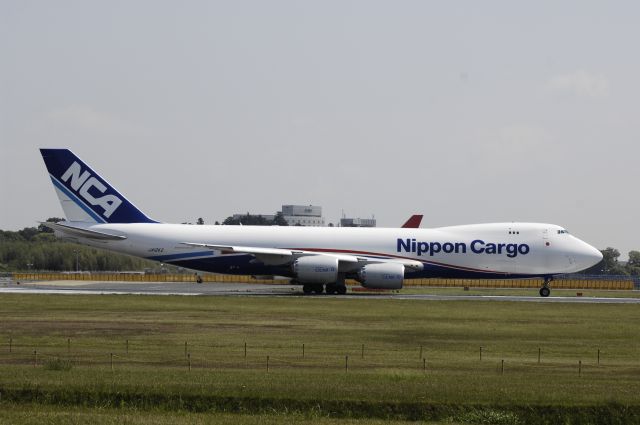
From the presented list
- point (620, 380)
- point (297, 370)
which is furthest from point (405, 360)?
point (620, 380)

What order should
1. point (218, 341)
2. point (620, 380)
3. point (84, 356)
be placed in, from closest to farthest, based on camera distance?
point (620, 380)
point (84, 356)
point (218, 341)

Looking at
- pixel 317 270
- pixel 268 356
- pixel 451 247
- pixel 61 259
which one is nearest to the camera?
pixel 268 356

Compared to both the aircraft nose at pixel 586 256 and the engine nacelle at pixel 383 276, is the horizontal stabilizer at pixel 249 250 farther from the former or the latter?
the aircraft nose at pixel 586 256

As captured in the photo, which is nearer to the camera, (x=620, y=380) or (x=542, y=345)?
(x=620, y=380)

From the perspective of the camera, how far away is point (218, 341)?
35000 millimetres

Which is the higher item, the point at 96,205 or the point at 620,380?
the point at 96,205

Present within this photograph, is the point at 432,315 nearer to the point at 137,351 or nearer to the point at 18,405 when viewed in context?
the point at 137,351

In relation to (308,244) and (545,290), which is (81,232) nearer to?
(308,244)

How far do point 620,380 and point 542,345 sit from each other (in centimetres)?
918

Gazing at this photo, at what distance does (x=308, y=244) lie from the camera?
68312 millimetres

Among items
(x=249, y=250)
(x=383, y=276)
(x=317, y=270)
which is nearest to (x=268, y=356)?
(x=317, y=270)

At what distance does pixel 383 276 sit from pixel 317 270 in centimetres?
450

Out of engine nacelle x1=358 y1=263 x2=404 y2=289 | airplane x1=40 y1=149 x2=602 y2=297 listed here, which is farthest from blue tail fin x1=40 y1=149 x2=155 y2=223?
engine nacelle x1=358 y1=263 x2=404 y2=289

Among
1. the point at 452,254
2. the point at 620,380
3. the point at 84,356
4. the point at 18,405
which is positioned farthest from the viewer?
the point at 452,254
